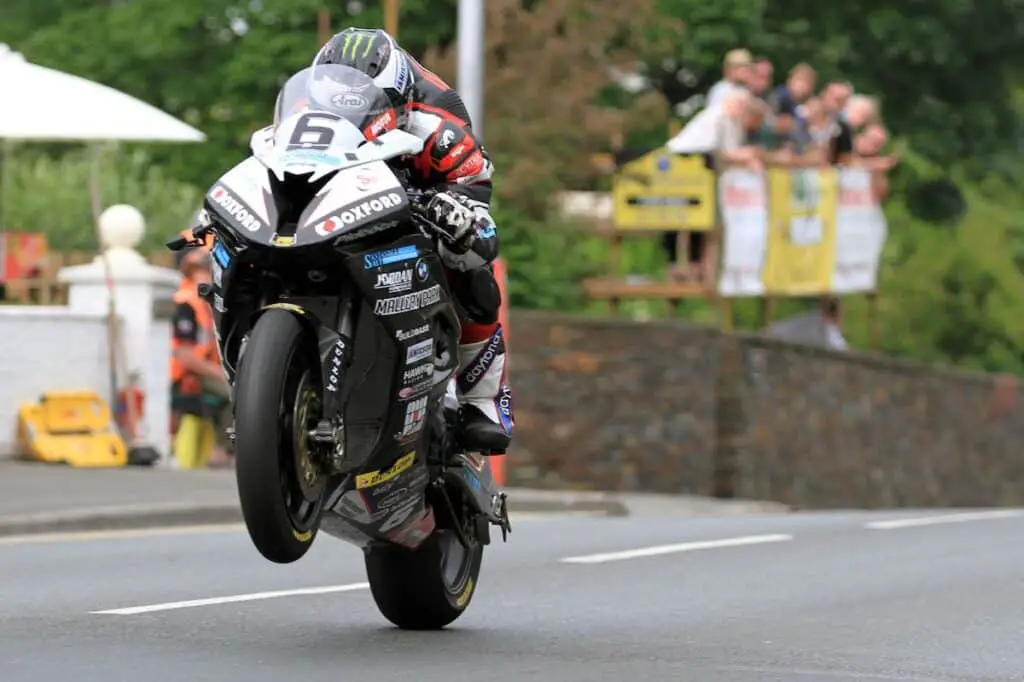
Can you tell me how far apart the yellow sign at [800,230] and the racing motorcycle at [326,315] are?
15.5 meters

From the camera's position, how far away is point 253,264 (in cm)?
822

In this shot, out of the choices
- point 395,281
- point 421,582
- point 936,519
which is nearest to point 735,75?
point 936,519

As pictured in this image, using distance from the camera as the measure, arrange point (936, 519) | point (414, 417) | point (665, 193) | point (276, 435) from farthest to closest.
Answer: point (665, 193) < point (936, 519) < point (414, 417) < point (276, 435)

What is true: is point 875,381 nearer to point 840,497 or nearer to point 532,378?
point 840,497

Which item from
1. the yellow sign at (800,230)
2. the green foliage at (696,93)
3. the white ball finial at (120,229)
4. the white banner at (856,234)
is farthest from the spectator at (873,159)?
the white ball finial at (120,229)

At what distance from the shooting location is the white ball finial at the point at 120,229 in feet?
70.0

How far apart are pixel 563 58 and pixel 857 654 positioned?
15131 mm

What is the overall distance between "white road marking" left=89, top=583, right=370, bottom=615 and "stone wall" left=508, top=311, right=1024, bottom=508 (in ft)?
33.3

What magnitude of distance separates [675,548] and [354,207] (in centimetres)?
665

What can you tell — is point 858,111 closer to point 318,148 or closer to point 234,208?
point 318,148

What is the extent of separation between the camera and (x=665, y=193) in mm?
Result: 23703

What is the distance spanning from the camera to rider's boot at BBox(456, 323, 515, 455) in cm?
945

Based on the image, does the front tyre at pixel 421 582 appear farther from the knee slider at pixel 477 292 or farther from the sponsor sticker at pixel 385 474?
the knee slider at pixel 477 292

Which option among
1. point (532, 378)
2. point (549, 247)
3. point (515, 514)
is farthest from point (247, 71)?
point (515, 514)
